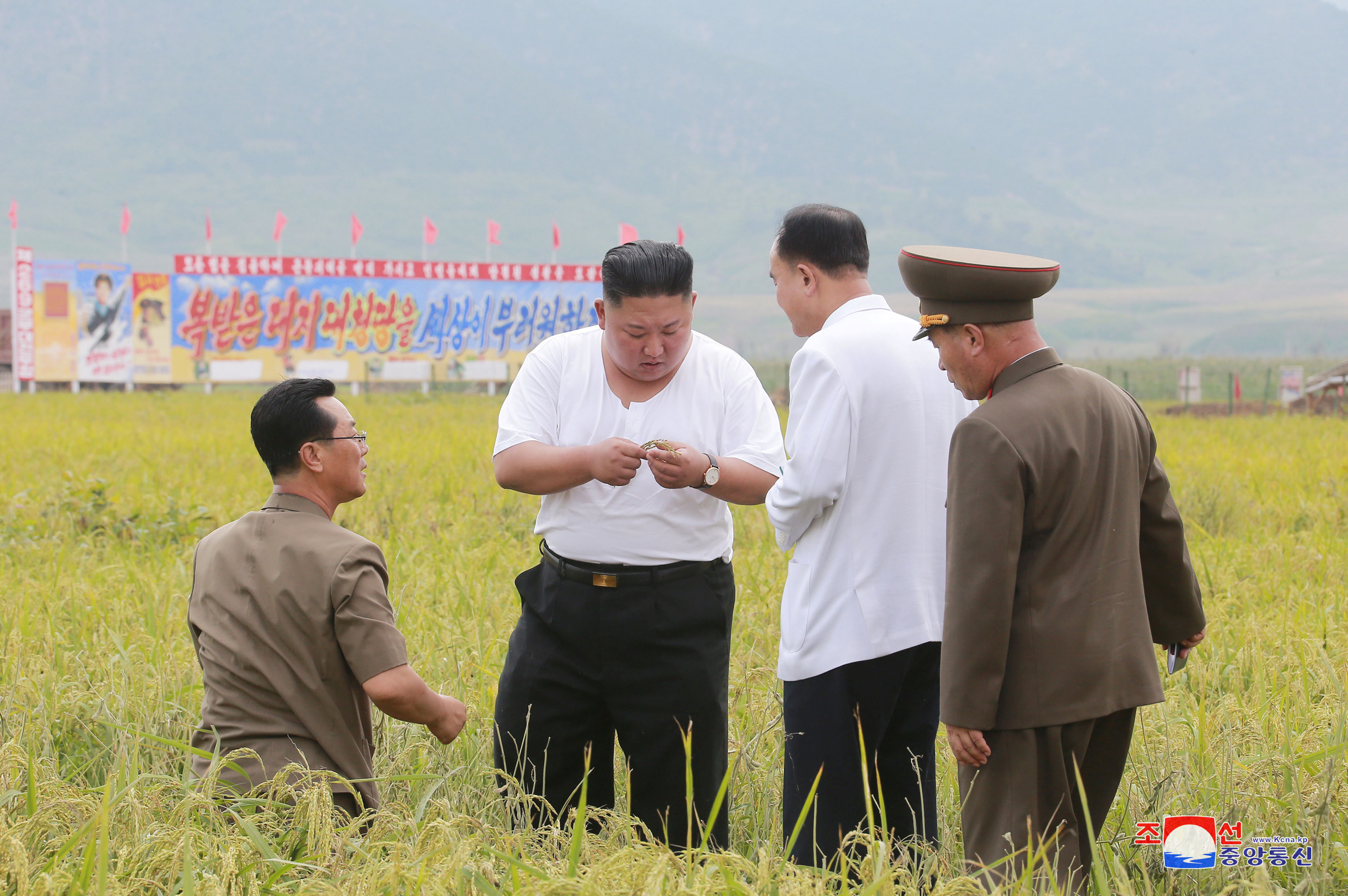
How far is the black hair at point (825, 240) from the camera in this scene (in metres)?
3.05

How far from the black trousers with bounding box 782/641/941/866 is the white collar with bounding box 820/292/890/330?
87cm

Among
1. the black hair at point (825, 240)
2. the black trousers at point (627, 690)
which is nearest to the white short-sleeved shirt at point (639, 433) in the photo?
the black trousers at point (627, 690)

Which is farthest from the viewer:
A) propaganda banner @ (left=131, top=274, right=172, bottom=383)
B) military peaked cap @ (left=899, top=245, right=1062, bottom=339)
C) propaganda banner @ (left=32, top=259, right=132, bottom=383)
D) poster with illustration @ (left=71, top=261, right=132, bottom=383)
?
propaganda banner @ (left=131, top=274, right=172, bottom=383)

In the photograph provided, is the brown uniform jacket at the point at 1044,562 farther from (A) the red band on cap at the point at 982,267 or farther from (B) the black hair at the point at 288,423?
(B) the black hair at the point at 288,423

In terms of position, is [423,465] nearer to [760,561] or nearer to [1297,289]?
[760,561]

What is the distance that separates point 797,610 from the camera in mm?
2979

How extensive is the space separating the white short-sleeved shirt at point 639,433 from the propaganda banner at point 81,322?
102 feet

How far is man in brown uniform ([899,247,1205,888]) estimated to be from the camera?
7.80 feet

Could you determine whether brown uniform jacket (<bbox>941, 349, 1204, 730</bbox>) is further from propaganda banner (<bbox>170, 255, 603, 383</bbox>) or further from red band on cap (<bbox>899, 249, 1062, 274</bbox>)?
propaganda banner (<bbox>170, 255, 603, 383</bbox>)

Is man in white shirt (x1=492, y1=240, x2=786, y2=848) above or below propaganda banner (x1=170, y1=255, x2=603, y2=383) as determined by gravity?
below

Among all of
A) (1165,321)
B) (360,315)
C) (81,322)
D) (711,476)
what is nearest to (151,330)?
(81,322)

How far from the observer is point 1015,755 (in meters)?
2.46

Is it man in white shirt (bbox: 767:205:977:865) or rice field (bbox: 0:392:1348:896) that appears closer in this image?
rice field (bbox: 0:392:1348:896)

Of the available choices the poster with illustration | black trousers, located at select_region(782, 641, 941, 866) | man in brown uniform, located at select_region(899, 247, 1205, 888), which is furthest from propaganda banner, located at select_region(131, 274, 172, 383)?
man in brown uniform, located at select_region(899, 247, 1205, 888)
